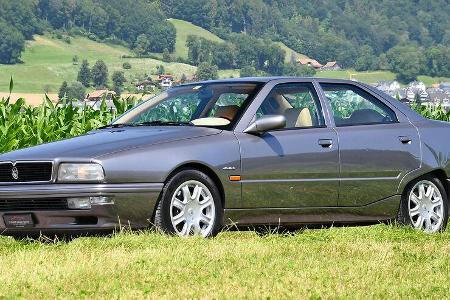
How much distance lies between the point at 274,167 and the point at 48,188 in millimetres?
1954

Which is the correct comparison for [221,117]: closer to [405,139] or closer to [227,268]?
[405,139]

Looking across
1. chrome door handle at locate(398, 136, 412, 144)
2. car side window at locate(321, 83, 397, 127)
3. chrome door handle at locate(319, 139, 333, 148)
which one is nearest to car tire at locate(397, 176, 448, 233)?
chrome door handle at locate(398, 136, 412, 144)

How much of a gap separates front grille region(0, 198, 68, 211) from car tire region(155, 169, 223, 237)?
0.75 metres

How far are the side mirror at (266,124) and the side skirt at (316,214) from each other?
0.66m

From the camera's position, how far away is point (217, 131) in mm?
9398

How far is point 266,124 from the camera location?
30.9 ft

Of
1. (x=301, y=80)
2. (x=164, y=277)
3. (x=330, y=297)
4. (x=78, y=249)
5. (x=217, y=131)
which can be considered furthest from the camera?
(x=301, y=80)

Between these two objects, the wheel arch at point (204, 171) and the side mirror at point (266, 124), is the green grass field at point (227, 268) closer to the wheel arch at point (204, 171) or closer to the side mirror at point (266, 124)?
the wheel arch at point (204, 171)

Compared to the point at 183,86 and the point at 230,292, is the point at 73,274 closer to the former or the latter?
the point at 230,292

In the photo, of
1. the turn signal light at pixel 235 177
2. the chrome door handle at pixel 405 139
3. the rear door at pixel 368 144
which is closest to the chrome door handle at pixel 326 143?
the rear door at pixel 368 144

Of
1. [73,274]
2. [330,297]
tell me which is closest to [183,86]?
[73,274]

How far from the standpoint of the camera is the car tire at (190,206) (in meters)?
8.82

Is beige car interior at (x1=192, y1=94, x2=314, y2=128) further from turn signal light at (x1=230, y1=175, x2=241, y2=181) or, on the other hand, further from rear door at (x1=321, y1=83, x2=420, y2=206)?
turn signal light at (x1=230, y1=175, x2=241, y2=181)

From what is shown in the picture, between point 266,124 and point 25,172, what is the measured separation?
6.54 ft
